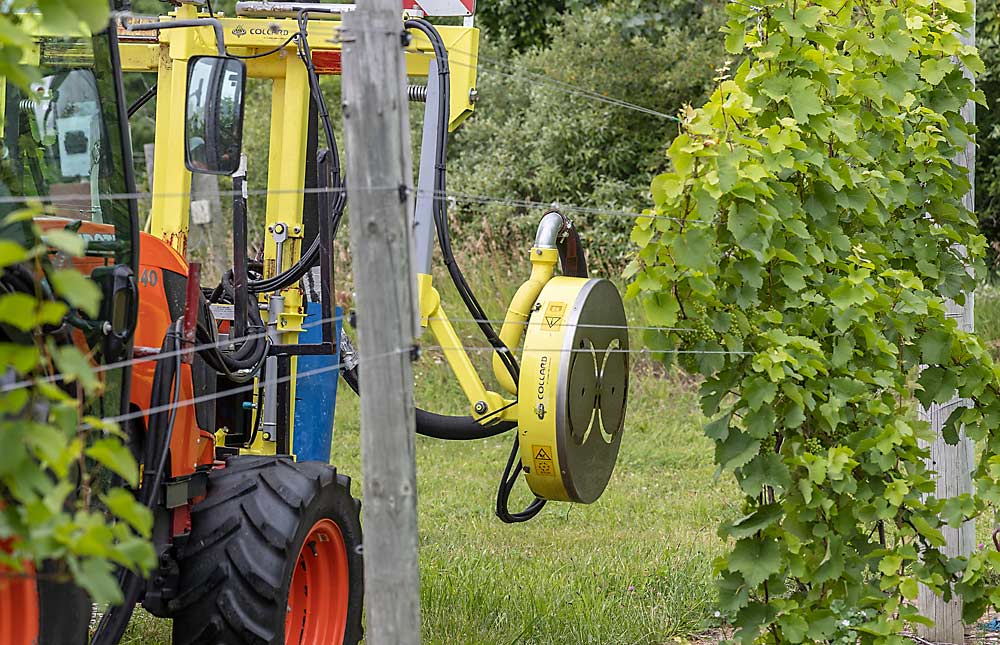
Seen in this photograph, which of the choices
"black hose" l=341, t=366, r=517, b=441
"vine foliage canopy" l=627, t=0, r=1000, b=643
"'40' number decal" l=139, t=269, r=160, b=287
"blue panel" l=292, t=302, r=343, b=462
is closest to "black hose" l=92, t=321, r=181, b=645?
"'40' number decal" l=139, t=269, r=160, b=287

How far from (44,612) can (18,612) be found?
0.51 ft

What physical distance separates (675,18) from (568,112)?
1.52 m

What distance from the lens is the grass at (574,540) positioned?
16.5ft

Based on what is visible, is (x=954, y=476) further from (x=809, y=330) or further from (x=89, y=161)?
(x=89, y=161)

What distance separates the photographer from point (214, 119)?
351cm

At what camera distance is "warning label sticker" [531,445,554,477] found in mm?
4371

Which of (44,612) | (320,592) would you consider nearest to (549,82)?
(320,592)

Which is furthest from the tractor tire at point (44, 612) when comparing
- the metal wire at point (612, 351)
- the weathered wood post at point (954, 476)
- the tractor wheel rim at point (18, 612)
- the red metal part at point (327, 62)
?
the weathered wood post at point (954, 476)

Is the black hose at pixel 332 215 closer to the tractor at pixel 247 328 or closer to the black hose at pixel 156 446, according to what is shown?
the tractor at pixel 247 328

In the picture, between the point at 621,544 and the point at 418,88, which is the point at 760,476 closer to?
the point at 418,88

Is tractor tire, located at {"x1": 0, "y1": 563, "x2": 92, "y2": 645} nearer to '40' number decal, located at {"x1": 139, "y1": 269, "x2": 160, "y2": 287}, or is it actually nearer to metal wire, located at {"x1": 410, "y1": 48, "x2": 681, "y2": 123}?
'40' number decal, located at {"x1": 139, "y1": 269, "x2": 160, "y2": 287}

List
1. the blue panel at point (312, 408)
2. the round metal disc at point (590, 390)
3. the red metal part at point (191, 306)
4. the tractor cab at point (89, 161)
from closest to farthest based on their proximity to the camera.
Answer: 1. the tractor cab at point (89, 161)
2. the red metal part at point (191, 306)
3. the round metal disc at point (590, 390)
4. the blue panel at point (312, 408)

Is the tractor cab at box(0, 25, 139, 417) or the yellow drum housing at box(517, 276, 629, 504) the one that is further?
the yellow drum housing at box(517, 276, 629, 504)

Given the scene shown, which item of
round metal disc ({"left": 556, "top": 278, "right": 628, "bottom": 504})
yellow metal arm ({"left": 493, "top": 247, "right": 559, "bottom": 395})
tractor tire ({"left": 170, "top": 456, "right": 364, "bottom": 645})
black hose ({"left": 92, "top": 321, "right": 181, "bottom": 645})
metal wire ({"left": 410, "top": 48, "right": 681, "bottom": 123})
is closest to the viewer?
black hose ({"left": 92, "top": 321, "right": 181, "bottom": 645})
